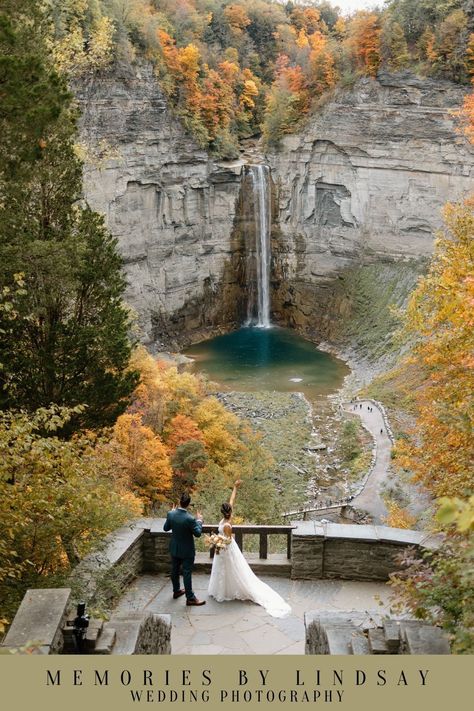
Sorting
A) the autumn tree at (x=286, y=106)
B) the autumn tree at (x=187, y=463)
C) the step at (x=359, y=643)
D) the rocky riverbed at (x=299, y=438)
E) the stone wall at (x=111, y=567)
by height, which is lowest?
the rocky riverbed at (x=299, y=438)

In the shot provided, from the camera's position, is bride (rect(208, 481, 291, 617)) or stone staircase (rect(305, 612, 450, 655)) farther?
bride (rect(208, 481, 291, 617))

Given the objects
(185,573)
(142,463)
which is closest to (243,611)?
(185,573)

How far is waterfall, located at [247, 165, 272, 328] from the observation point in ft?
170

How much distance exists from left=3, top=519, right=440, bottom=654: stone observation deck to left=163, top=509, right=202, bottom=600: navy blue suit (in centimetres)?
47

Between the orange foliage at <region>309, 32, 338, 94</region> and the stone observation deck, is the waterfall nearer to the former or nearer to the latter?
the orange foliage at <region>309, 32, 338, 94</region>

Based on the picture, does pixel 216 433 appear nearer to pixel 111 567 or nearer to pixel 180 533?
pixel 180 533

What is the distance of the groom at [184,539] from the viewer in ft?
29.0

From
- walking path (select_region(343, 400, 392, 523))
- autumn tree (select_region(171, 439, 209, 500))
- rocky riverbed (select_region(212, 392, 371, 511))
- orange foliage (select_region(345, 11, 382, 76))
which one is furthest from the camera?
orange foliage (select_region(345, 11, 382, 76))

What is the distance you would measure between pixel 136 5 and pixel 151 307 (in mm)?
19191

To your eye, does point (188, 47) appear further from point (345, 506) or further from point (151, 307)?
point (345, 506)

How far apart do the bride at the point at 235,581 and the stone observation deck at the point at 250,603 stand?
120mm

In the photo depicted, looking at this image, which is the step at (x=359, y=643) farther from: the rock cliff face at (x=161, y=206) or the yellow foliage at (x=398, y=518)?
the rock cliff face at (x=161, y=206)

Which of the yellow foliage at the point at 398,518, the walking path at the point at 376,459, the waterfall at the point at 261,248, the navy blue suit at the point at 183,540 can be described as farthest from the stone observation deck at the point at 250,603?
the waterfall at the point at 261,248

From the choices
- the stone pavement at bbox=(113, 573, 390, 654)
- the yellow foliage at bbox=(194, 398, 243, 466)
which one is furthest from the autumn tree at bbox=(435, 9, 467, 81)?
the stone pavement at bbox=(113, 573, 390, 654)
